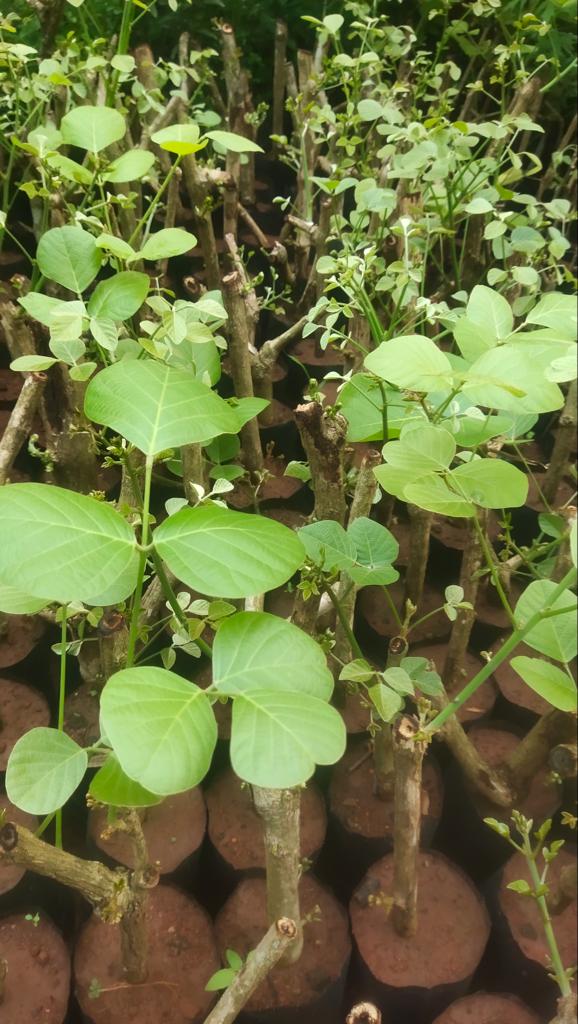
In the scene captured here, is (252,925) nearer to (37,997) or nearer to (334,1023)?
(334,1023)

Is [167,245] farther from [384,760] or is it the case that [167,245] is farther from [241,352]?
[384,760]

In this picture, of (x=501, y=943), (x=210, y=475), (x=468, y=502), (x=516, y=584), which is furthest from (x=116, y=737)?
(x=516, y=584)

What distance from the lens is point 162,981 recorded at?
88cm

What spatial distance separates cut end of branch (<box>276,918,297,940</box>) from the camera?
1.99 feet

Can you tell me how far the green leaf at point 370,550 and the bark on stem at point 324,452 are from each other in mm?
67

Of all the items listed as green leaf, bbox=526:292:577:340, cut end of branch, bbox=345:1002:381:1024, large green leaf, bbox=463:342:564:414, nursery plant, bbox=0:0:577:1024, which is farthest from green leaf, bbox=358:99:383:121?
cut end of branch, bbox=345:1002:381:1024

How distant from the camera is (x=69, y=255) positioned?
30.5 inches

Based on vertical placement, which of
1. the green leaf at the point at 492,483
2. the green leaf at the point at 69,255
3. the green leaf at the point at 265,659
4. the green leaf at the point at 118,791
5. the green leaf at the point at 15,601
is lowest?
the green leaf at the point at 118,791

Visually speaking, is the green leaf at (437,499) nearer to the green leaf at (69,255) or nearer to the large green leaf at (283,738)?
the large green leaf at (283,738)

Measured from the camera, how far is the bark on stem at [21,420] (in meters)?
0.85

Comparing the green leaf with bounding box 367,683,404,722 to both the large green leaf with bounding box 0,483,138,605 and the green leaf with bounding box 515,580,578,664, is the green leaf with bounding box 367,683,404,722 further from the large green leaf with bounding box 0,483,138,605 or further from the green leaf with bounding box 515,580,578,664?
the large green leaf with bounding box 0,483,138,605

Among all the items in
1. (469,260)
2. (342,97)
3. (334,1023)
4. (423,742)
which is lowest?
(334,1023)

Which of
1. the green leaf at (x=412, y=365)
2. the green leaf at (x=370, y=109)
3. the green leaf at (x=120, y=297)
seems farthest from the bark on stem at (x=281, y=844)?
the green leaf at (x=370, y=109)

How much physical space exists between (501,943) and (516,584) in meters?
0.57
